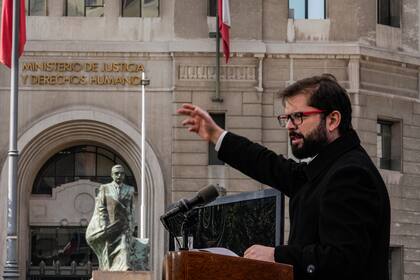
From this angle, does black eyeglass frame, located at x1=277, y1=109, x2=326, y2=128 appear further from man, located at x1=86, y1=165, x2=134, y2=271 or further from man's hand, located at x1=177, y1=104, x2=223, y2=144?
man, located at x1=86, y1=165, x2=134, y2=271

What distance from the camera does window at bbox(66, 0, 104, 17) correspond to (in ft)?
123

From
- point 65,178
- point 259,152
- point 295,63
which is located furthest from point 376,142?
point 259,152

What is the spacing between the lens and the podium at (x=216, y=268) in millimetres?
5684

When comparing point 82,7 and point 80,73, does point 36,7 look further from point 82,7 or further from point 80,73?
point 80,73

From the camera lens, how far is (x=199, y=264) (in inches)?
224

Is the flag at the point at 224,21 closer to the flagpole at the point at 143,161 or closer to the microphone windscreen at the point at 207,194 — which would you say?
the flagpole at the point at 143,161

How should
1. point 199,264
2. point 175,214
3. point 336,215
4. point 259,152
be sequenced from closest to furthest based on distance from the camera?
point 199,264
point 336,215
point 175,214
point 259,152

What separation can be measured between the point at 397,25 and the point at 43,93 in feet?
33.5

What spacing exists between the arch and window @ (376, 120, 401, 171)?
6.39 metres

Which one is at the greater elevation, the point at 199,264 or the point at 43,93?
the point at 43,93

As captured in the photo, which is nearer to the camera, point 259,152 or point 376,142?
point 259,152

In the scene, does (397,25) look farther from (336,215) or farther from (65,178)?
(336,215)

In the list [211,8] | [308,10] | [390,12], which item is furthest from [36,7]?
[390,12]

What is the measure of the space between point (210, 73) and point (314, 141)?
30.9 metres
